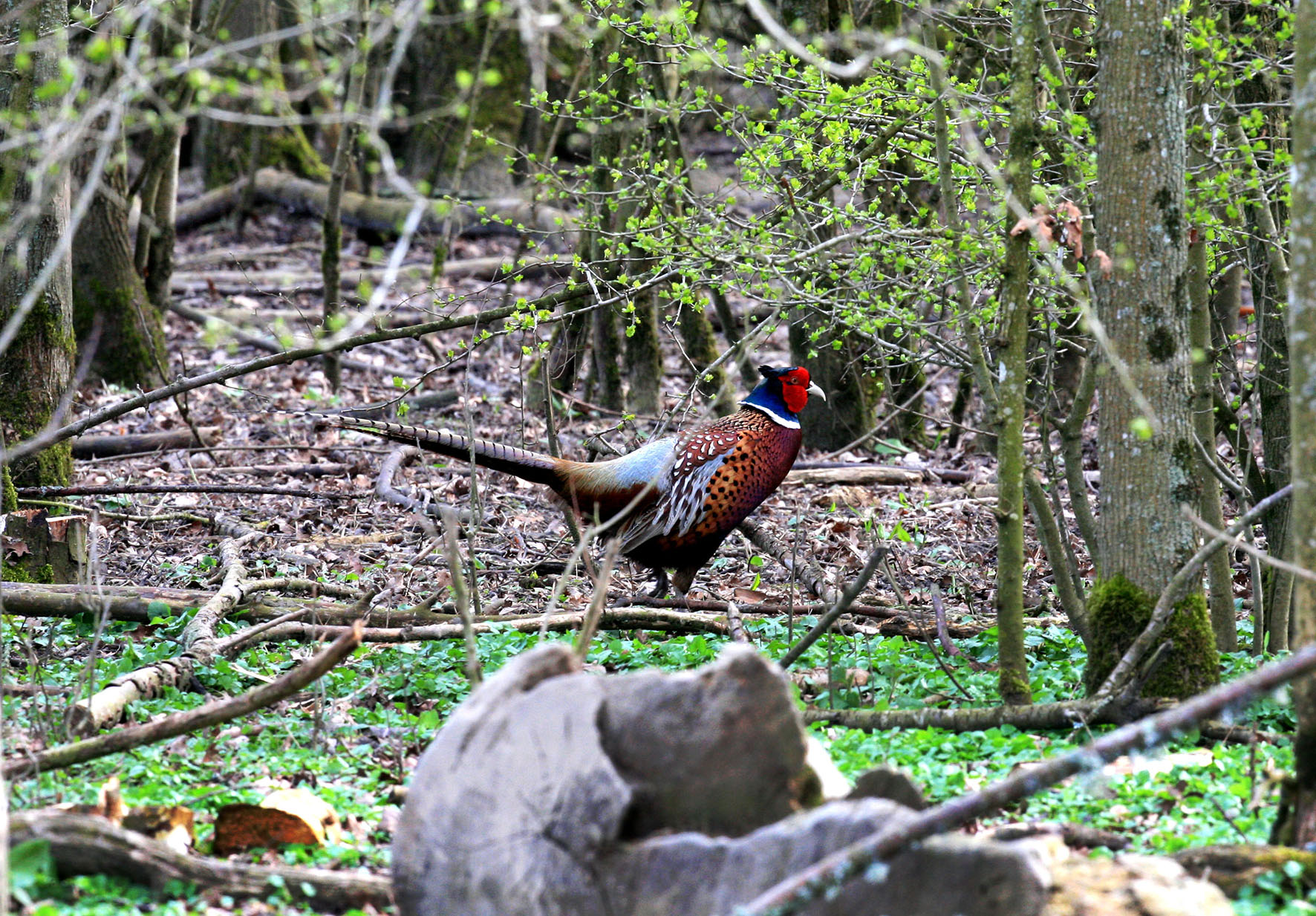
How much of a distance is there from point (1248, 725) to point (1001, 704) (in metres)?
0.81

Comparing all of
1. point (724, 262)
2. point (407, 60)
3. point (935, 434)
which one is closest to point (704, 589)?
point (724, 262)

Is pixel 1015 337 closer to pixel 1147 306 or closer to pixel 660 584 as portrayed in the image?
pixel 1147 306

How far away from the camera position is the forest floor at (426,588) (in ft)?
11.8

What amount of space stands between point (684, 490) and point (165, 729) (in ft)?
10.5

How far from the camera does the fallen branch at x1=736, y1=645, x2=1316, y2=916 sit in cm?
221

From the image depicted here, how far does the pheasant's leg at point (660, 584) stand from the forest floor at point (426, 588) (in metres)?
0.20

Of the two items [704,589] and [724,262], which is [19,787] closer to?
[724,262]

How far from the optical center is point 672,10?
4.62 m

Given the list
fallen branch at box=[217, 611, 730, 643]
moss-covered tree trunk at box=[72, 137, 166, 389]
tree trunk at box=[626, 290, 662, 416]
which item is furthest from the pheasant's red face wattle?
moss-covered tree trunk at box=[72, 137, 166, 389]

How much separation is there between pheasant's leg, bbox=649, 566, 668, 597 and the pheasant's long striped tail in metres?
0.75

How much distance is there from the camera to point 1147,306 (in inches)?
151

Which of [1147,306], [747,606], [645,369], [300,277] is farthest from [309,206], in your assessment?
[1147,306]

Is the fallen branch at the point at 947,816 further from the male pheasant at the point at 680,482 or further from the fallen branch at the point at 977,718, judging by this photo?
the male pheasant at the point at 680,482

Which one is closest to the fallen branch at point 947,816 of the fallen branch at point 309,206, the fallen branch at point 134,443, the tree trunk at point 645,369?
the tree trunk at point 645,369
